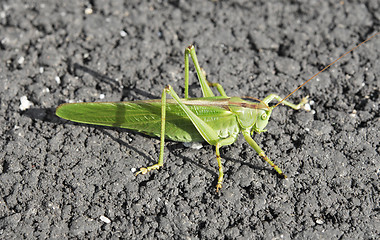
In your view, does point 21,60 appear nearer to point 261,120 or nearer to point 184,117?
point 184,117

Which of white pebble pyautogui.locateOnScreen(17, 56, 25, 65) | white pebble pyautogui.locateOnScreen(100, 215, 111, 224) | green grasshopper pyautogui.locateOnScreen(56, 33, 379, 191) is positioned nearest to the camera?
white pebble pyautogui.locateOnScreen(100, 215, 111, 224)

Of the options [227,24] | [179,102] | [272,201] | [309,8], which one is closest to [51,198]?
[179,102]

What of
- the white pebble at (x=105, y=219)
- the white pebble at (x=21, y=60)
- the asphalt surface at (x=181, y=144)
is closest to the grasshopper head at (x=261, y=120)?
the asphalt surface at (x=181, y=144)

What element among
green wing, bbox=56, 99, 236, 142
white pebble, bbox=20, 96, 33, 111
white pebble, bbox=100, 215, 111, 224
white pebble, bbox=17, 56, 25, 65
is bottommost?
white pebble, bbox=100, 215, 111, 224

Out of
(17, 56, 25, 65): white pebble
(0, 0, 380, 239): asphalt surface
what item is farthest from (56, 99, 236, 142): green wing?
(17, 56, 25, 65): white pebble

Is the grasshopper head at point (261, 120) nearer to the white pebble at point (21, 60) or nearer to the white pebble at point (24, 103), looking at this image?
the white pebble at point (24, 103)

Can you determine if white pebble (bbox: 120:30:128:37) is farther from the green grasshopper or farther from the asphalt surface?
the green grasshopper
